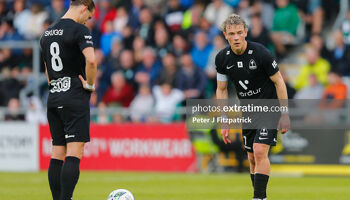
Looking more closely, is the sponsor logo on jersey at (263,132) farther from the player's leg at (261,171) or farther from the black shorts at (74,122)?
the black shorts at (74,122)

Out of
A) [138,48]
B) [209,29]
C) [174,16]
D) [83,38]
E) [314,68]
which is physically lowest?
[83,38]

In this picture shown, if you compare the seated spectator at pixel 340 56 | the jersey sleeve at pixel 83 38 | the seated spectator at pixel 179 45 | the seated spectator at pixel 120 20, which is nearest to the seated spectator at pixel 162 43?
the seated spectator at pixel 179 45

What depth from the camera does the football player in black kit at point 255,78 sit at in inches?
387

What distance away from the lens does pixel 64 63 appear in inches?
360

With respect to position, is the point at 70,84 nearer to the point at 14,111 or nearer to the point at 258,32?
the point at 258,32

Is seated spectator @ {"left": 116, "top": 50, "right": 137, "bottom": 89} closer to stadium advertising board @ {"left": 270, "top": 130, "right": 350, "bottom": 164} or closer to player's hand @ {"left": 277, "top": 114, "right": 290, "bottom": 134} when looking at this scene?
stadium advertising board @ {"left": 270, "top": 130, "right": 350, "bottom": 164}

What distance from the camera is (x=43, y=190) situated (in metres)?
13.8

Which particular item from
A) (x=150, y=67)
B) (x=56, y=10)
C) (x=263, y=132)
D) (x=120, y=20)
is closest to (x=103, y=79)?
(x=150, y=67)

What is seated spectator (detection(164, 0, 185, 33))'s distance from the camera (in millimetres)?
21109

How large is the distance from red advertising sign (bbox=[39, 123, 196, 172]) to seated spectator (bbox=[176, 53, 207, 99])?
33.9 inches

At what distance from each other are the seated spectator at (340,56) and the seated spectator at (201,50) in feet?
10.1

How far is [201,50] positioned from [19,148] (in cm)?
527

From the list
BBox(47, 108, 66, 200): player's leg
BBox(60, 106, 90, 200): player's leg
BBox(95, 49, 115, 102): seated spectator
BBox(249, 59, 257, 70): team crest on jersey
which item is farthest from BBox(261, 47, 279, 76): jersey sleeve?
BBox(95, 49, 115, 102): seated spectator

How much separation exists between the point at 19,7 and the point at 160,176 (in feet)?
30.2
